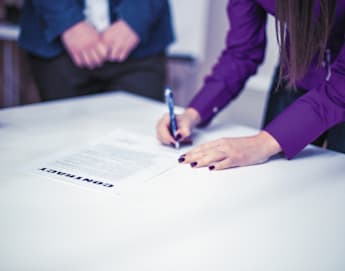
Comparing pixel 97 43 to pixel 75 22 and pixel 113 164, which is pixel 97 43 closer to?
pixel 75 22

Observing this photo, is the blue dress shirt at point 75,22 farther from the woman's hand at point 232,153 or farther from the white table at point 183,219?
the woman's hand at point 232,153

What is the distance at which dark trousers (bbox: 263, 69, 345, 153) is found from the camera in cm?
111

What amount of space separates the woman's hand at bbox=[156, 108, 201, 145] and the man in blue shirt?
1.71ft

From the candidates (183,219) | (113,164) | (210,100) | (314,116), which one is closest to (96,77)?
(210,100)

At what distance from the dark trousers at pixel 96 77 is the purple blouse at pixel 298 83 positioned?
437 mm

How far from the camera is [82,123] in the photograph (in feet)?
3.91

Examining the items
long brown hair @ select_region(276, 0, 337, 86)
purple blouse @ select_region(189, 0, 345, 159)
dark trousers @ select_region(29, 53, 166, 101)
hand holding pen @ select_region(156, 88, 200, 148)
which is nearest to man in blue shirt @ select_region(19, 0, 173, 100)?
dark trousers @ select_region(29, 53, 166, 101)

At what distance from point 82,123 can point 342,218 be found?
27.8 inches

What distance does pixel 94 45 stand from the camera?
5.17 ft

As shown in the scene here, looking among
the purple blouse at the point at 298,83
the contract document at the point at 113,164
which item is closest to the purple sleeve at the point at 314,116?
the purple blouse at the point at 298,83

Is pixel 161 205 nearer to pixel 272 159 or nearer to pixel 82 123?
pixel 272 159

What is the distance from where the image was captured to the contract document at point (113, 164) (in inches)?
32.5

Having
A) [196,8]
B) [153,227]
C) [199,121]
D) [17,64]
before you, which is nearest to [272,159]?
[199,121]

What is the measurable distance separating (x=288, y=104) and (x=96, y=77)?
0.72 m
